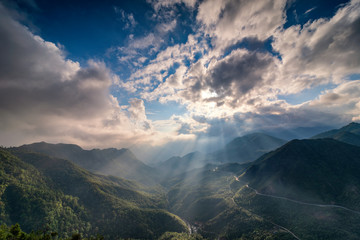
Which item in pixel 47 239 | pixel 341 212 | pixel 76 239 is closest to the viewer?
pixel 76 239

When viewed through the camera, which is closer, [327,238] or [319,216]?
[327,238]

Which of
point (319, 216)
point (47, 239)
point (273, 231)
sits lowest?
point (273, 231)

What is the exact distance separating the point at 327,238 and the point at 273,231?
53516mm

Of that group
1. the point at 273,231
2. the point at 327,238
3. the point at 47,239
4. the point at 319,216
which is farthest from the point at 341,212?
the point at 47,239

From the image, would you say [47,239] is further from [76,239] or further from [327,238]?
[327,238]

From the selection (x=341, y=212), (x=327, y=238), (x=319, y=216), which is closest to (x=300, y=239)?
(x=327, y=238)

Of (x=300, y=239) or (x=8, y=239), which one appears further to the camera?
(x=300, y=239)

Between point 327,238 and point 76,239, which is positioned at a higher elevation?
point 76,239

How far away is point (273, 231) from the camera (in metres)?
199

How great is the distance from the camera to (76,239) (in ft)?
324

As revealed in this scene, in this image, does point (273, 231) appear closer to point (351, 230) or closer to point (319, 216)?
point (319, 216)

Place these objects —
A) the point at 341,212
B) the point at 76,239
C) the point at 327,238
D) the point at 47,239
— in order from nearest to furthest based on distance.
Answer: the point at 76,239
the point at 47,239
the point at 327,238
the point at 341,212

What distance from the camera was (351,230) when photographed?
168 m

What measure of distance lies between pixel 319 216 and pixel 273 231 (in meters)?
62.9
